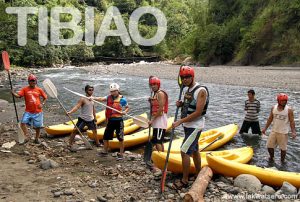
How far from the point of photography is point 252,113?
365 inches

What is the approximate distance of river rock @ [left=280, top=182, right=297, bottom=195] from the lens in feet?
16.9

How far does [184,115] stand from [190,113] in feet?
0.35

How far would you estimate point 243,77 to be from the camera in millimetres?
25125

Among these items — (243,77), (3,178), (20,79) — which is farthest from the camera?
(20,79)

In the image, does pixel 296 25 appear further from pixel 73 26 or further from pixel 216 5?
pixel 73 26

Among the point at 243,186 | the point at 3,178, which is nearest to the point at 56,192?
the point at 3,178

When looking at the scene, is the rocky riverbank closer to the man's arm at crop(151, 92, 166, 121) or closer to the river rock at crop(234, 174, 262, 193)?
the river rock at crop(234, 174, 262, 193)

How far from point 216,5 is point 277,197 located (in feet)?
137

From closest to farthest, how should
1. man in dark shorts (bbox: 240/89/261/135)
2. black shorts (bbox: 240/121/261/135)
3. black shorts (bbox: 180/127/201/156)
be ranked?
black shorts (bbox: 180/127/201/156) → man in dark shorts (bbox: 240/89/261/135) → black shorts (bbox: 240/121/261/135)

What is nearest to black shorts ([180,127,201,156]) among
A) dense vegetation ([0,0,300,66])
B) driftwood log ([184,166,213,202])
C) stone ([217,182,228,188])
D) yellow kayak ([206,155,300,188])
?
driftwood log ([184,166,213,202])

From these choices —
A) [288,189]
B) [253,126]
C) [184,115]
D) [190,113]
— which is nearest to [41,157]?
[184,115]

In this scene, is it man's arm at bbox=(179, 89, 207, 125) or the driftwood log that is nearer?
the driftwood log

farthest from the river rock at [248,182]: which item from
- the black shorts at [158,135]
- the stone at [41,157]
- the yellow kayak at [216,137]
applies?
the stone at [41,157]

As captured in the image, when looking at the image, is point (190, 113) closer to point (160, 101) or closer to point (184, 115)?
point (184, 115)
